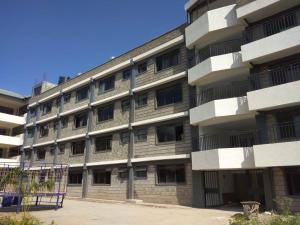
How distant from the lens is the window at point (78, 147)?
29.6m

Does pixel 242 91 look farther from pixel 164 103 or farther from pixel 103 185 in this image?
pixel 103 185

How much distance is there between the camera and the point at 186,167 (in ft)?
65.5

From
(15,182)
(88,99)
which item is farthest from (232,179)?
(88,99)

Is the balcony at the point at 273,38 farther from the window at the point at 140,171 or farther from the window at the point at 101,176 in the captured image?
the window at the point at 101,176

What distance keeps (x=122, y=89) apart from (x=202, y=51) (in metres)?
8.90

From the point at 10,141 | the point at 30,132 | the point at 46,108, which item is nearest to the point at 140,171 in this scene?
the point at 46,108

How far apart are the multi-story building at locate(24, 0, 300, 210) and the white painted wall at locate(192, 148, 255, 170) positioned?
0.19 ft

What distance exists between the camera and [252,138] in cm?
2005

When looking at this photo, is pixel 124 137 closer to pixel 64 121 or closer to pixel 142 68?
pixel 142 68

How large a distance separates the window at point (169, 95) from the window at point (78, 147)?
35.3 feet

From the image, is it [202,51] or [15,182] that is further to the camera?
[202,51]

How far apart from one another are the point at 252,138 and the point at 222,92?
3837 millimetres

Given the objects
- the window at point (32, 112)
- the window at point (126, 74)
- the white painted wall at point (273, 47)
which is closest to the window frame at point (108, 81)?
the window at point (126, 74)

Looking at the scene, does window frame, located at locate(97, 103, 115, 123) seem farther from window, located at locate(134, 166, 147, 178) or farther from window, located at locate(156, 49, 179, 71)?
window, located at locate(156, 49, 179, 71)
